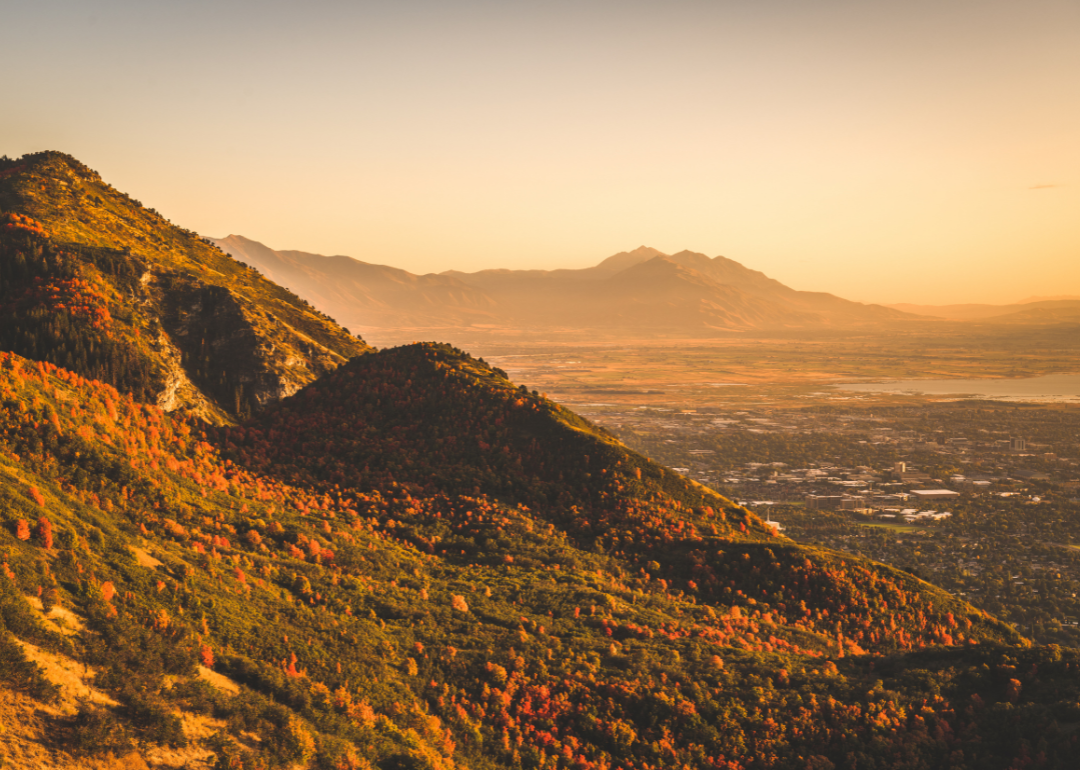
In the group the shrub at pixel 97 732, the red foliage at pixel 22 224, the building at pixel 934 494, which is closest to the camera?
the shrub at pixel 97 732

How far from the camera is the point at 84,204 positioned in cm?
9681

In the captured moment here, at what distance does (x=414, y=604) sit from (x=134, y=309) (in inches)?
2282

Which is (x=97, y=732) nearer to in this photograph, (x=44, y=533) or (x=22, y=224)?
(x=44, y=533)

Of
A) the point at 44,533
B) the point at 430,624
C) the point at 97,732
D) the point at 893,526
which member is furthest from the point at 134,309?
the point at 893,526

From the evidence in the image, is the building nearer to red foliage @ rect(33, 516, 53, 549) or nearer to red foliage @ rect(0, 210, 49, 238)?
red foliage @ rect(33, 516, 53, 549)

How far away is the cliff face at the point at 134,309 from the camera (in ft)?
204

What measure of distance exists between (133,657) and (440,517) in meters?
33.3

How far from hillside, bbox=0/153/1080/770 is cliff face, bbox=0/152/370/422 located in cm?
64

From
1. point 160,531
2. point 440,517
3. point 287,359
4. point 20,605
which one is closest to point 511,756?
point 20,605

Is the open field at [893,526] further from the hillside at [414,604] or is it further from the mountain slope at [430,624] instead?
the mountain slope at [430,624]

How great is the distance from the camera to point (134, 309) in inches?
2960

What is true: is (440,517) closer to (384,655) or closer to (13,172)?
(384,655)

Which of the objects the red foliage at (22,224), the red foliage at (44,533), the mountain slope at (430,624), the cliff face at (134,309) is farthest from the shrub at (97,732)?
the red foliage at (22,224)

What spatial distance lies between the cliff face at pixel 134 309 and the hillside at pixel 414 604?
64 cm
